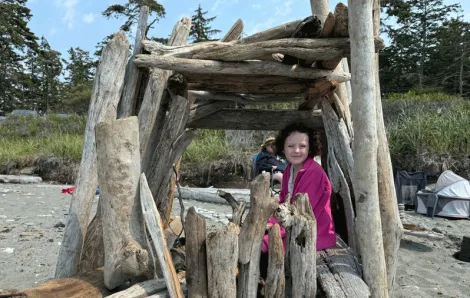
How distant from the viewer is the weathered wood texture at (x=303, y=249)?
2322 mm

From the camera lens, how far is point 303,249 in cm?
235

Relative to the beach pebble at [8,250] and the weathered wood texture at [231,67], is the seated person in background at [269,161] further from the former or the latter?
the beach pebble at [8,250]

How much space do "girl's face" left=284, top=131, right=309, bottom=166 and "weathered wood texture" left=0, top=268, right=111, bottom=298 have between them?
1.62 m

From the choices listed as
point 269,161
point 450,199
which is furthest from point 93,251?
point 450,199

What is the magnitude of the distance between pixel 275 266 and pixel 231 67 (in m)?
1.41

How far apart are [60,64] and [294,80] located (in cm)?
4318

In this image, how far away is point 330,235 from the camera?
303cm

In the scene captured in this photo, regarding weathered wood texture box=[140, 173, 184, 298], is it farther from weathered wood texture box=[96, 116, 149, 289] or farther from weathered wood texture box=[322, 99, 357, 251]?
weathered wood texture box=[322, 99, 357, 251]

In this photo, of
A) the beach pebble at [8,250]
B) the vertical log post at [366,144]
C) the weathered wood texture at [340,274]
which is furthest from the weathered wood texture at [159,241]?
the beach pebble at [8,250]

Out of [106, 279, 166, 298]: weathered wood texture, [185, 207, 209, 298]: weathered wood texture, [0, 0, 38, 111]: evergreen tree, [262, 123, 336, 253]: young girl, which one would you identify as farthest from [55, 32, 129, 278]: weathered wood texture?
[0, 0, 38, 111]: evergreen tree

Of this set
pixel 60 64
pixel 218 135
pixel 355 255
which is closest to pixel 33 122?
pixel 218 135

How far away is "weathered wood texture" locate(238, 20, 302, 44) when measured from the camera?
2.87 m

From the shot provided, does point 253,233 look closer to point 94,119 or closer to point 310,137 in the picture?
point 310,137

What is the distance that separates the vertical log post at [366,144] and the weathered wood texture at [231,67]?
1.84ft
